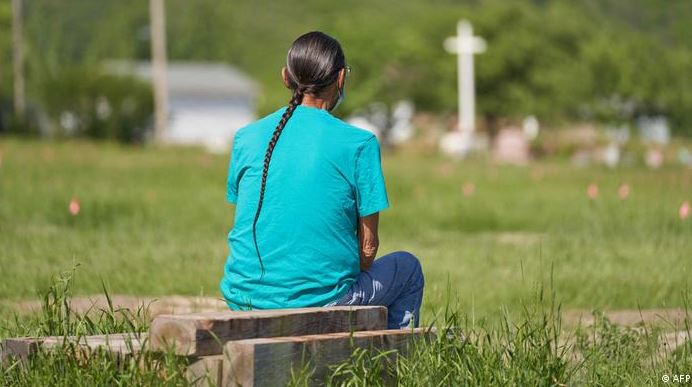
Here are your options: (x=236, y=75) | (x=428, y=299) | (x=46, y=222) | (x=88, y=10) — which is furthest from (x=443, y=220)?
(x=88, y=10)

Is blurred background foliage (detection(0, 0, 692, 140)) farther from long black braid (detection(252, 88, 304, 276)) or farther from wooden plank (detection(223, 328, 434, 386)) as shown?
wooden plank (detection(223, 328, 434, 386))

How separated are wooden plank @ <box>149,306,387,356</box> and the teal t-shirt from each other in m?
0.29

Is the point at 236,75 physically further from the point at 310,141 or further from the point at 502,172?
the point at 310,141

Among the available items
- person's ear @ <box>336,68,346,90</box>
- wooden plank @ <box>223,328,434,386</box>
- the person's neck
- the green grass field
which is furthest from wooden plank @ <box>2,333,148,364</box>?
person's ear @ <box>336,68,346,90</box>

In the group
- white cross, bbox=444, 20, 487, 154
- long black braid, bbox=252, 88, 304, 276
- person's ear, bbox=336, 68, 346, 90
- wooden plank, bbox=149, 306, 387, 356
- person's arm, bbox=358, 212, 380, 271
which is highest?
white cross, bbox=444, 20, 487, 154

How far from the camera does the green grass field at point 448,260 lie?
4568 mm

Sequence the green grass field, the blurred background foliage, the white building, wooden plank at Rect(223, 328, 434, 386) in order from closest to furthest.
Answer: wooden plank at Rect(223, 328, 434, 386) < the green grass field < the blurred background foliage < the white building

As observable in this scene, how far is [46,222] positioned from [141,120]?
2416cm

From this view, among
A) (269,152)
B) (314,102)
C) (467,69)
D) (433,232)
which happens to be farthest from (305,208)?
(467,69)

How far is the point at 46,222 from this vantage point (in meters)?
13.6

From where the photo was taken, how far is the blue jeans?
195 inches

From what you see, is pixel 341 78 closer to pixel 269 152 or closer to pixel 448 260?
pixel 269 152

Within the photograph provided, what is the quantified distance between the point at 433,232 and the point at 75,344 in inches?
355
